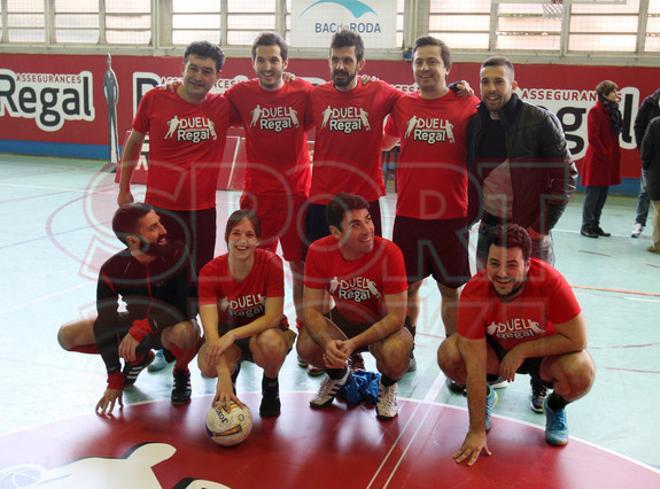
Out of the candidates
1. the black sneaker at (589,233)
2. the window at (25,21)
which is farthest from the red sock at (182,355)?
the window at (25,21)

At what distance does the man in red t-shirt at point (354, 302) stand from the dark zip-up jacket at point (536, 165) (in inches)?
32.8

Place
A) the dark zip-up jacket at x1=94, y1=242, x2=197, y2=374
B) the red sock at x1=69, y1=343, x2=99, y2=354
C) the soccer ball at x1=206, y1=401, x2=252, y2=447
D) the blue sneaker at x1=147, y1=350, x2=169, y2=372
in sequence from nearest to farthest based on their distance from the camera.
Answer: the soccer ball at x1=206, y1=401, x2=252, y2=447
the dark zip-up jacket at x1=94, y1=242, x2=197, y2=374
the red sock at x1=69, y1=343, x2=99, y2=354
the blue sneaker at x1=147, y1=350, x2=169, y2=372

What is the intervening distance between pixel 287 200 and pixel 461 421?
191 centimetres

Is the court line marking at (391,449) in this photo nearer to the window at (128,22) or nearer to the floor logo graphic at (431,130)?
the floor logo graphic at (431,130)

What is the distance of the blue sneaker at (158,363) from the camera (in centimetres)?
483

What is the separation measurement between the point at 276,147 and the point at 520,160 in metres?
1.66

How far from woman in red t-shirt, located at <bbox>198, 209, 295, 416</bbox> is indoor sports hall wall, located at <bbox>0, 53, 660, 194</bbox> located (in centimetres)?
1054

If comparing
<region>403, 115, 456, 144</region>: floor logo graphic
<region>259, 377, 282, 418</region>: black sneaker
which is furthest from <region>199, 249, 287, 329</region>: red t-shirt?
<region>403, 115, 456, 144</region>: floor logo graphic

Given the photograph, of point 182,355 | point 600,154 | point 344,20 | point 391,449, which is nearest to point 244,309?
point 182,355

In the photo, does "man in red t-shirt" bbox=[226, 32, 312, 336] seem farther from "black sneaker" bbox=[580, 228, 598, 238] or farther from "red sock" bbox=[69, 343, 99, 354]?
"black sneaker" bbox=[580, 228, 598, 238]

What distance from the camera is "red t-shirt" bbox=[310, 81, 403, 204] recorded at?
15.2 feet

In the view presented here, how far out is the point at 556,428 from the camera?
12.5 ft

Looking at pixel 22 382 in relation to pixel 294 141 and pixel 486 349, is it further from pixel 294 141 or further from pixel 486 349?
pixel 486 349

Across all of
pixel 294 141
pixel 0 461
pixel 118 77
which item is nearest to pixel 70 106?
pixel 118 77
